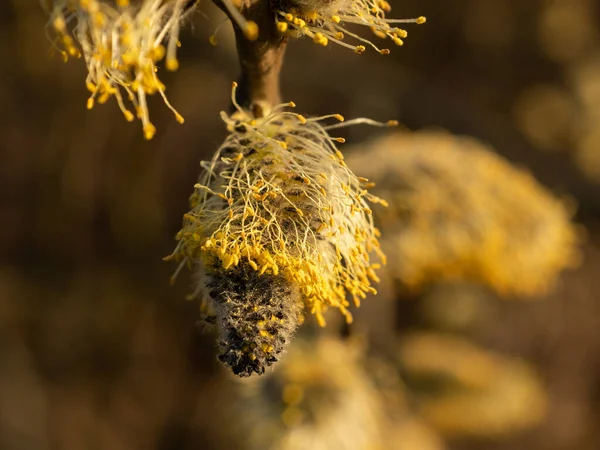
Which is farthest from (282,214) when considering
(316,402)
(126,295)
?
(126,295)

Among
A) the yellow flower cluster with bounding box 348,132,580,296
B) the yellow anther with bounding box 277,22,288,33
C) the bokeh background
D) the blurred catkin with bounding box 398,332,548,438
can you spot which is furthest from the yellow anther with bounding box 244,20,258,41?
the bokeh background

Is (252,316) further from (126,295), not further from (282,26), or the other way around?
(126,295)

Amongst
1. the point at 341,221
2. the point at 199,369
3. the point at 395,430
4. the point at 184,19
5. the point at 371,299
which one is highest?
the point at 184,19

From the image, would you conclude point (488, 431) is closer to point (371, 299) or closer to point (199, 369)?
point (371, 299)

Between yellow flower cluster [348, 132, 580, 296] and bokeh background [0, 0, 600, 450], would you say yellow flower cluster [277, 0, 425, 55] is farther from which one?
bokeh background [0, 0, 600, 450]

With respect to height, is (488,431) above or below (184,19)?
below

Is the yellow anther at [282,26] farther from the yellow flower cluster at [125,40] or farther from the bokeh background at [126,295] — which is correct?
the bokeh background at [126,295]

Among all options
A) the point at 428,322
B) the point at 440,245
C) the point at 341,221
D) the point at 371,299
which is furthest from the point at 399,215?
the point at 428,322
